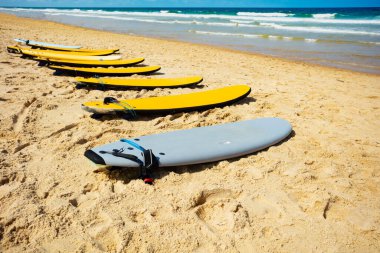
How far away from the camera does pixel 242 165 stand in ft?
9.15

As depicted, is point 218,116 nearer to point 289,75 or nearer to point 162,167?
point 162,167

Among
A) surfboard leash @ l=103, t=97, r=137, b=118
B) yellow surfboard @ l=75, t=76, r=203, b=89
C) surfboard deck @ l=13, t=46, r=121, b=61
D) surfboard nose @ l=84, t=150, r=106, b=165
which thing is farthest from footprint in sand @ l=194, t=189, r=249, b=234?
surfboard deck @ l=13, t=46, r=121, b=61

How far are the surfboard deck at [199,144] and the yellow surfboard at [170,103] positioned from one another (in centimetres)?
73

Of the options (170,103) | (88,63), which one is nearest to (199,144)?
(170,103)

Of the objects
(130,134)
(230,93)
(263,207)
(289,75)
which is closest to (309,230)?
(263,207)

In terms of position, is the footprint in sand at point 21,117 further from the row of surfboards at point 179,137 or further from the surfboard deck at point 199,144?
the surfboard deck at point 199,144

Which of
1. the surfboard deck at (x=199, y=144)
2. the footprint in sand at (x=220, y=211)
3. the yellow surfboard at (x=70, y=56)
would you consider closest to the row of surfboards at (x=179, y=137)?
the surfboard deck at (x=199, y=144)

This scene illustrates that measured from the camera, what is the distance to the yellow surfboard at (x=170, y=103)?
3578 millimetres

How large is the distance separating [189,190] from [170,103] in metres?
1.85

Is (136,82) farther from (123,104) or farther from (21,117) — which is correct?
(21,117)

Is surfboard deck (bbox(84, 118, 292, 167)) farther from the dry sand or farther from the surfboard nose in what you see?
the dry sand

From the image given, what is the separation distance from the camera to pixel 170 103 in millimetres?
4004

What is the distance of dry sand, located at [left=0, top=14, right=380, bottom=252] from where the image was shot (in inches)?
74.3

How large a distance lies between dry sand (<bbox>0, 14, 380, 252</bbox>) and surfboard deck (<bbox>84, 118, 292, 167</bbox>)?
103 mm
